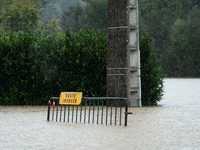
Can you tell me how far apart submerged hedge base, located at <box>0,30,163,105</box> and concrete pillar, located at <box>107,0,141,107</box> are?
2.23ft

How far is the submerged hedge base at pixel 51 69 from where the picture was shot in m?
13.4

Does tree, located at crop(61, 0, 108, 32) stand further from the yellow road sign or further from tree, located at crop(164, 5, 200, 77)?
the yellow road sign

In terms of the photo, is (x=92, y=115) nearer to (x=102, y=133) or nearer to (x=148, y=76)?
(x=102, y=133)

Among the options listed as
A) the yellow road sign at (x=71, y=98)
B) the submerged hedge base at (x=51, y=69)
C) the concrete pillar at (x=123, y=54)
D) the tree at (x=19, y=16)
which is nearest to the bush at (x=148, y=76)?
the submerged hedge base at (x=51, y=69)

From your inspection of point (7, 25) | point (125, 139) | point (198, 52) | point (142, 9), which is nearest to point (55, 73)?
point (125, 139)

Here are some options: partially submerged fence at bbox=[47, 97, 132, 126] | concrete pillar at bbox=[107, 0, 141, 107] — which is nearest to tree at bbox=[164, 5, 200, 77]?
concrete pillar at bbox=[107, 0, 141, 107]

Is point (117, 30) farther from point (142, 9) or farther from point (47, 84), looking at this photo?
point (142, 9)

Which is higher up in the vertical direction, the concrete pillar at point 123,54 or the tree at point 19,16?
the tree at point 19,16

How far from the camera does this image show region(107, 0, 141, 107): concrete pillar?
498 inches

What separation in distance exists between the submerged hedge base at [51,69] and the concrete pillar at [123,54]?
68 cm

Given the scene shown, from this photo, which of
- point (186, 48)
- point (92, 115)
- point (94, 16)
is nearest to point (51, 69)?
point (92, 115)

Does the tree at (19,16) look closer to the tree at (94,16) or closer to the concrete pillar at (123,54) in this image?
the tree at (94,16)

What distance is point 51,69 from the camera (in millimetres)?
13547

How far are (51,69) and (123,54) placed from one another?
9.04ft
